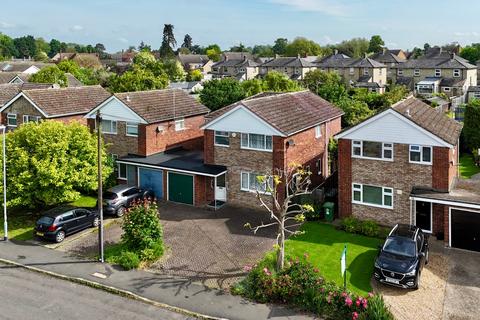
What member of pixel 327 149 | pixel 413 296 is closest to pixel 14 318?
pixel 413 296

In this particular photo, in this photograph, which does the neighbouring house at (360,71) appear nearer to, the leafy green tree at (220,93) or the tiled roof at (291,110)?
the leafy green tree at (220,93)

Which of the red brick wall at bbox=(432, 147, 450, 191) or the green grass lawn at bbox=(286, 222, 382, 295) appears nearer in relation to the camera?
the green grass lawn at bbox=(286, 222, 382, 295)

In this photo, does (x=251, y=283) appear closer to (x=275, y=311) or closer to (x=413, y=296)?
(x=275, y=311)

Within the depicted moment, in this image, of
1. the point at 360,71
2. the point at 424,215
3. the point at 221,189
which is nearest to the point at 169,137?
the point at 221,189

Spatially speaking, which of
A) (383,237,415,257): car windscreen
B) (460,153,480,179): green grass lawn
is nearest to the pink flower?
(383,237,415,257): car windscreen

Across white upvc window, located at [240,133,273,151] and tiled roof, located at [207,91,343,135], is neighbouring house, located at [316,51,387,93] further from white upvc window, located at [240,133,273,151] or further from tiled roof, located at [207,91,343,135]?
white upvc window, located at [240,133,273,151]
